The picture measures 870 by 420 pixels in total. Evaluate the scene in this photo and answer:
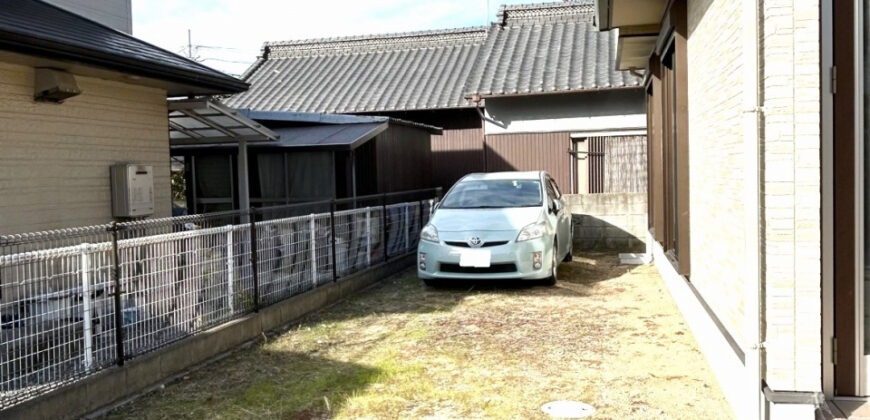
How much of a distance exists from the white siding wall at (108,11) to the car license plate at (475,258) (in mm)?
6932

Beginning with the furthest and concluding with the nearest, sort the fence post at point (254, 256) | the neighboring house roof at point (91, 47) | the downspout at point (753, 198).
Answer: the fence post at point (254, 256), the neighboring house roof at point (91, 47), the downspout at point (753, 198)

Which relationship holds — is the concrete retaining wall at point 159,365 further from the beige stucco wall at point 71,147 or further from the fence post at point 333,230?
the beige stucco wall at point 71,147

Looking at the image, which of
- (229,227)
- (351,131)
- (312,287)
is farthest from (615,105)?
(229,227)

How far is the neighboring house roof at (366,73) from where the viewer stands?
54.8 feet

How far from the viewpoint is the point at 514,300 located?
775 cm

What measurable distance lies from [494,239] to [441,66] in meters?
10.9

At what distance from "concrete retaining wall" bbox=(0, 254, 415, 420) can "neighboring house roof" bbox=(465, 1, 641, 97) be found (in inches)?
317

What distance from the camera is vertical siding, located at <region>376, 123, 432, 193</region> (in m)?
12.0

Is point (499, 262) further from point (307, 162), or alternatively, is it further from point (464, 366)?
point (307, 162)

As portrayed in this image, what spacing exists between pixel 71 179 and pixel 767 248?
666cm

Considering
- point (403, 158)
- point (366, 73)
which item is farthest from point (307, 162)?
point (366, 73)

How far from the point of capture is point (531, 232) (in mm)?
8195

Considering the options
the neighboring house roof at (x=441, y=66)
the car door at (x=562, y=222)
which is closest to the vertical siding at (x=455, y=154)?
the neighboring house roof at (x=441, y=66)

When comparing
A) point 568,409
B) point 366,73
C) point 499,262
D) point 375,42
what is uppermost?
point 375,42
